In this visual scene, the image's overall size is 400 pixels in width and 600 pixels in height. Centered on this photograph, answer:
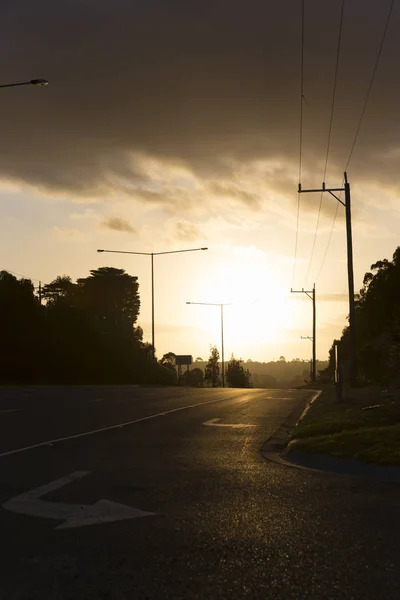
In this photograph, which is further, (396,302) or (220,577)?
(396,302)

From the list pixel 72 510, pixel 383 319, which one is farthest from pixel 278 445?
pixel 383 319

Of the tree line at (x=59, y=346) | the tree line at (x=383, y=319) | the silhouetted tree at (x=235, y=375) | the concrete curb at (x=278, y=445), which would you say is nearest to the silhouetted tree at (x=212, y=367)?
the silhouetted tree at (x=235, y=375)

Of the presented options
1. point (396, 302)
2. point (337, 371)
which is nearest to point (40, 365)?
point (396, 302)

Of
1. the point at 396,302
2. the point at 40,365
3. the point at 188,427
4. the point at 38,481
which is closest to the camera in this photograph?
the point at 38,481

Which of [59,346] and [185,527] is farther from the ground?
[59,346]

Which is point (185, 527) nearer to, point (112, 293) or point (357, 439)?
point (357, 439)

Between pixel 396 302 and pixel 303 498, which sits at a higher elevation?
pixel 396 302

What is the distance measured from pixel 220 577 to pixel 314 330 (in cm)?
7540

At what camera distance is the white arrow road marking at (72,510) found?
23.0ft

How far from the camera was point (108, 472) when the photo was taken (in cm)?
1009

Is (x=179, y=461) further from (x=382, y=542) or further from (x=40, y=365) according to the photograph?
(x=40, y=365)

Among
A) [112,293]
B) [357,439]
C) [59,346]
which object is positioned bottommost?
[357,439]

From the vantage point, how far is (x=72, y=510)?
7.45 meters

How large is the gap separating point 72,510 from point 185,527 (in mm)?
1374
